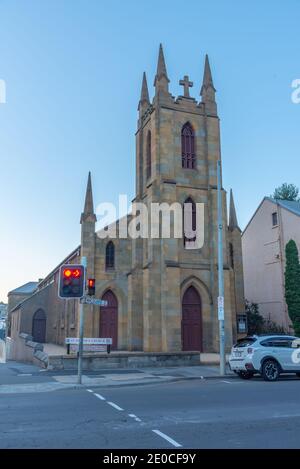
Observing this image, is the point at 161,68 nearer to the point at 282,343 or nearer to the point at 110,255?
the point at 110,255

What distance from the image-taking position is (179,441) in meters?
6.91

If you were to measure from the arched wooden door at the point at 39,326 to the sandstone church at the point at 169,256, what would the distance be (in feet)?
36.2

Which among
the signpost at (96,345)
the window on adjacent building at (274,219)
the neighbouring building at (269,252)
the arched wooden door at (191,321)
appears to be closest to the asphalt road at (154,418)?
the signpost at (96,345)

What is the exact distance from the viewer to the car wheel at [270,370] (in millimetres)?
15781

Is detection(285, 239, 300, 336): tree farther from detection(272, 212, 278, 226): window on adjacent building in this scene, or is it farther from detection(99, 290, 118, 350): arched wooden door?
detection(99, 290, 118, 350): arched wooden door

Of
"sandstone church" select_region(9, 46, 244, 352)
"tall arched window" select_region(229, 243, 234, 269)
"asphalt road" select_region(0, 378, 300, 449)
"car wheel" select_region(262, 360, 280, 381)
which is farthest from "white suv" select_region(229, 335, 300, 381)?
"tall arched window" select_region(229, 243, 234, 269)

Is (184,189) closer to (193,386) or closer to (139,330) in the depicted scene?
(139,330)

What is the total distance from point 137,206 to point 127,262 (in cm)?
381

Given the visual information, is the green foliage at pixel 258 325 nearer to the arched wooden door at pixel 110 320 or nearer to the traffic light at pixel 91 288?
the arched wooden door at pixel 110 320

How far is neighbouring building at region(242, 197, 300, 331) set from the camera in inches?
1336

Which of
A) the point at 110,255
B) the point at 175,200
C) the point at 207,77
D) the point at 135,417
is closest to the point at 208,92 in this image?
the point at 207,77

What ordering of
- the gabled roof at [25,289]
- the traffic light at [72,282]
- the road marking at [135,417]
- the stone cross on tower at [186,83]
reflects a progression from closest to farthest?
the road marking at [135,417] → the traffic light at [72,282] → the stone cross on tower at [186,83] → the gabled roof at [25,289]
